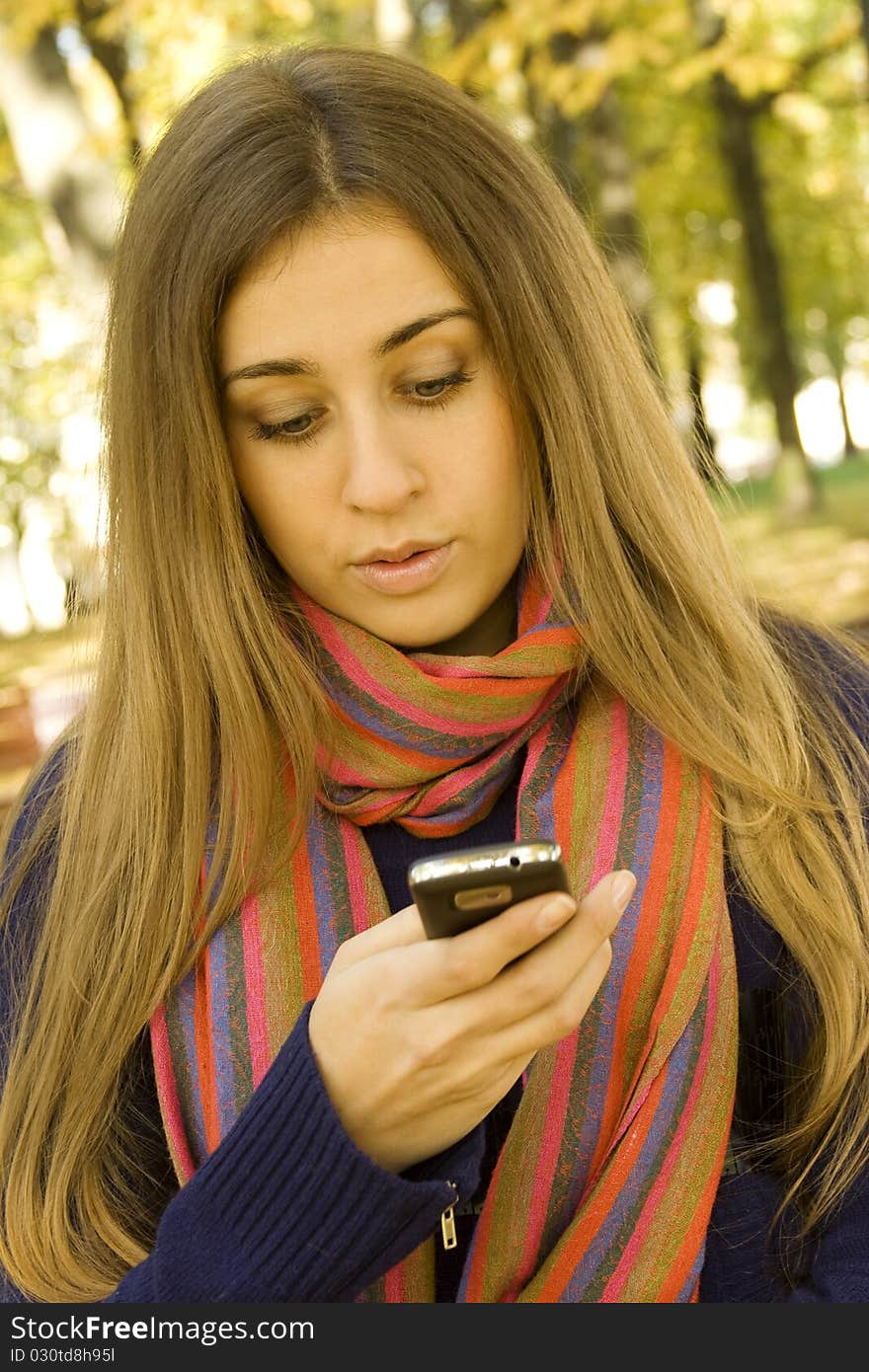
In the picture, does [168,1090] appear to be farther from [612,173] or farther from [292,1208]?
[612,173]

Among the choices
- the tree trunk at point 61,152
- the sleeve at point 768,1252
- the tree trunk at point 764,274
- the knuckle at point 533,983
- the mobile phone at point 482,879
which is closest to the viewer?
the mobile phone at point 482,879

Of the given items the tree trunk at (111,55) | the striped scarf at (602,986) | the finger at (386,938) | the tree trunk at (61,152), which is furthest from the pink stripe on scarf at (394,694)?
the tree trunk at (111,55)

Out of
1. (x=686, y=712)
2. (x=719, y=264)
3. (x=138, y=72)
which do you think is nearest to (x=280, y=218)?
(x=686, y=712)

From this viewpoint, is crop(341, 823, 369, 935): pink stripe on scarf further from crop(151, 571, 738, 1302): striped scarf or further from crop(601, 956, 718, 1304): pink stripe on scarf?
crop(601, 956, 718, 1304): pink stripe on scarf

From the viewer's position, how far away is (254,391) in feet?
5.99

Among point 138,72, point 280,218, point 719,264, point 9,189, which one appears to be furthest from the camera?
point 719,264

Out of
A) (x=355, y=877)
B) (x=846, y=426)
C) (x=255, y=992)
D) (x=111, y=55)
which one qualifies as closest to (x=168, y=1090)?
(x=255, y=992)

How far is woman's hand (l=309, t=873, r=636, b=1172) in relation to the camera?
131 cm

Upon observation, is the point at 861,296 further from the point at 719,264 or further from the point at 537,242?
the point at 537,242

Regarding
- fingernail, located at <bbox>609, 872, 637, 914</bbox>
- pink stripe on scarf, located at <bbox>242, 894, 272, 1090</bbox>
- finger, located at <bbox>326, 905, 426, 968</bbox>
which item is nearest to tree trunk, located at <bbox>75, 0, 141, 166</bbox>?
pink stripe on scarf, located at <bbox>242, 894, 272, 1090</bbox>

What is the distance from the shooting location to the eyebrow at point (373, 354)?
5.77 ft

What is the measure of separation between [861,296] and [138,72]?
37.3 ft

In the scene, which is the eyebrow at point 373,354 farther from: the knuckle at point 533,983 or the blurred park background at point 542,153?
the knuckle at point 533,983

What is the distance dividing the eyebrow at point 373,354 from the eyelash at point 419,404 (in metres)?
0.06
